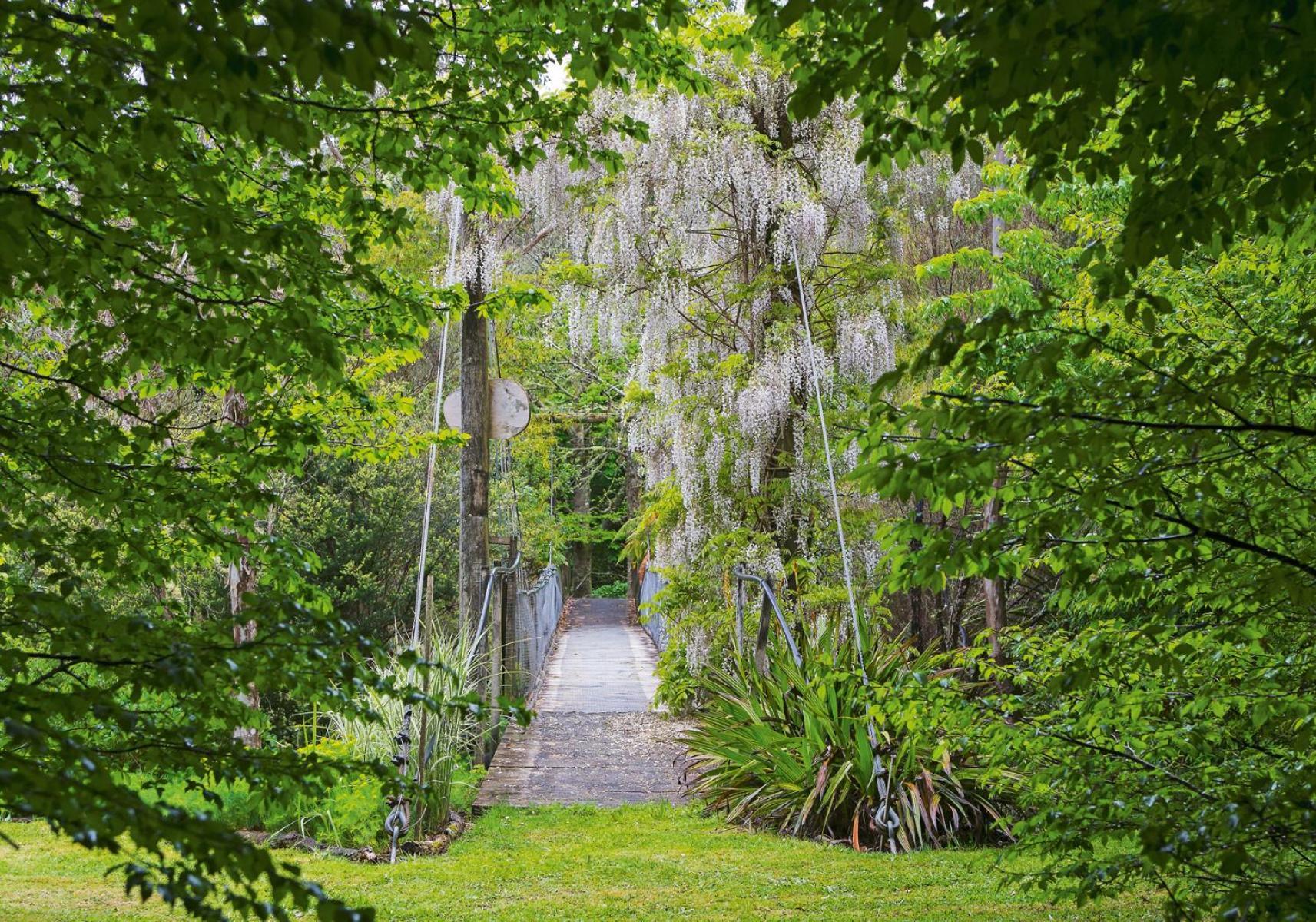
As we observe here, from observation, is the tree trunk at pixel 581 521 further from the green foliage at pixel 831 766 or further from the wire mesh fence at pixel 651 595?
the green foliage at pixel 831 766

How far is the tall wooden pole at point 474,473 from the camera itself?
8.58 meters

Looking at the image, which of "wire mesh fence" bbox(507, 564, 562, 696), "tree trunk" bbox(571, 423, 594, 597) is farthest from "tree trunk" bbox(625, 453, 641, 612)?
"wire mesh fence" bbox(507, 564, 562, 696)

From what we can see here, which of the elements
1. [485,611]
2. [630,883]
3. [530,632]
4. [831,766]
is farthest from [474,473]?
[630,883]

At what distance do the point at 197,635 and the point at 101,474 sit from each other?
61 centimetres

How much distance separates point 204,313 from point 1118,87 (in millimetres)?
2269

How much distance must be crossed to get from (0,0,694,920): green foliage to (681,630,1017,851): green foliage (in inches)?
127

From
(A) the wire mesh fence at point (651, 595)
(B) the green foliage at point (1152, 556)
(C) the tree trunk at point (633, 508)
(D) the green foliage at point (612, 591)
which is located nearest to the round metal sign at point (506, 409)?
(A) the wire mesh fence at point (651, 595)

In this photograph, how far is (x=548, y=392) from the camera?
20.8 metres

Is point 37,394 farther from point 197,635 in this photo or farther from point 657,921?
point 657,921

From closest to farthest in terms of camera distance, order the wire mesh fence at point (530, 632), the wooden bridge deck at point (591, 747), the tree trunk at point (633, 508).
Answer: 1. the wooden bridge deck at point (591, 747)
2. the wire mesh fence at point (530, 632)
3. the tree trunk at point (633, 508)

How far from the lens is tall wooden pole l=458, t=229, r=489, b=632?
858cm

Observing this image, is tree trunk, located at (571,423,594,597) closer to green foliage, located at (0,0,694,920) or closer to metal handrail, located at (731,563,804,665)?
metal handrail, located at (731,563,804,665)

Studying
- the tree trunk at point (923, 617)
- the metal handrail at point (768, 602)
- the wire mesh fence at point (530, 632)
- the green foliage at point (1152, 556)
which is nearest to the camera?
the green foliage at point (1152, 556)

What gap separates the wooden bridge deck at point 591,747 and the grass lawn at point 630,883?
85 centimetres
